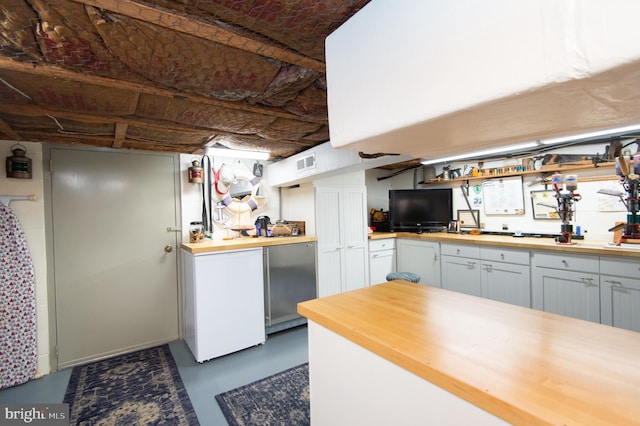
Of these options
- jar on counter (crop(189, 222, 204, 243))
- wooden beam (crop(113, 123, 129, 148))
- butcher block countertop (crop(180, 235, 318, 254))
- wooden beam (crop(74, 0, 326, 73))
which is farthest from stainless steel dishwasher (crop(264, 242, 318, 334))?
wooden beam (crop(74, 0, 326, 73))

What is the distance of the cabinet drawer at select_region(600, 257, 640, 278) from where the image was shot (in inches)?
90.3

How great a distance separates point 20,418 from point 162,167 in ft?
7.42

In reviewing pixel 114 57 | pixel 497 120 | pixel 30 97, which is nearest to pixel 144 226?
pixel 30 97

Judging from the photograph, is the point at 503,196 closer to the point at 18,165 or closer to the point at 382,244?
the point at 382,244

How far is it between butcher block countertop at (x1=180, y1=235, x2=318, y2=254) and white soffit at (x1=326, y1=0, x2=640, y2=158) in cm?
196

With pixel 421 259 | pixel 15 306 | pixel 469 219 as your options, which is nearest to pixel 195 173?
pixel 15 306

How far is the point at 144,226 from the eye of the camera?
10.0 ft

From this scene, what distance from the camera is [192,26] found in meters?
1.09

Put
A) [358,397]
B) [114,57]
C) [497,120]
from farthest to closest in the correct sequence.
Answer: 1. [114,57]
2. [358,397]
3. [497,120]

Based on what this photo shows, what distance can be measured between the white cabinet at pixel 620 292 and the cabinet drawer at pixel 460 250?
1.07 m

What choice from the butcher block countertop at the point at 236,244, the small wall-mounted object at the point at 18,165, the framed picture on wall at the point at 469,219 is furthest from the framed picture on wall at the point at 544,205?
the small wall-mounted object at the point at 18,165

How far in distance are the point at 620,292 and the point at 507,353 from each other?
2378 mm

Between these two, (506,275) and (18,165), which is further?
(506,275)

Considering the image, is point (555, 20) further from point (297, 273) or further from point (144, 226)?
point (144, 226)
